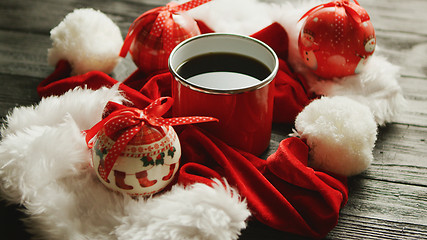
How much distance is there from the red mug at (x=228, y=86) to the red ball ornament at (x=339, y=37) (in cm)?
13

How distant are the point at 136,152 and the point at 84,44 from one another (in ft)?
1.19

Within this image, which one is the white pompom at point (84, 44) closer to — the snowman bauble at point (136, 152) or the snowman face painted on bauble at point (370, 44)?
the snowman bauble at point (136, 152)

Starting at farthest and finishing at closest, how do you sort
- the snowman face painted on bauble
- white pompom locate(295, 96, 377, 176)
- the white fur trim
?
the snowman face painted on bauble
white pompom locate(295, 96, 377, 176)
the white fur trim

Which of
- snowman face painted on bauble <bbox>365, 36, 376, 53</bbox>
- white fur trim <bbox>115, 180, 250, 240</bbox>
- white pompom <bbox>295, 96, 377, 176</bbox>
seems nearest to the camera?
white fur trim <bbox>115, 180, 250, 240</bbox>

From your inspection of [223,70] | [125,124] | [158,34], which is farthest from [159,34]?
[125,124]

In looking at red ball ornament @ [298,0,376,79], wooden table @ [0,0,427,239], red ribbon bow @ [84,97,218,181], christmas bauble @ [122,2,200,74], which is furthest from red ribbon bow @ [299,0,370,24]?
red ribbon bow @ [84,97,218,181]

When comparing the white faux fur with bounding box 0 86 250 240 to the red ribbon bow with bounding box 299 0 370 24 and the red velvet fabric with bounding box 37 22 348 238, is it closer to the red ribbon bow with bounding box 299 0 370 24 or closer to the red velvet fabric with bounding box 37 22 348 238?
the red velvet fabric with bounding box 37 22 348 238

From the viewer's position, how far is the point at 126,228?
0.58m

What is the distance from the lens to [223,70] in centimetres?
74

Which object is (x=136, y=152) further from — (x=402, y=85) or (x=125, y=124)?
(x=402, y=85)

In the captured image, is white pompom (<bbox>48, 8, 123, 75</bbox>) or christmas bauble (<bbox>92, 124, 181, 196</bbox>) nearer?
christmas bauble (<bbox>92, 124, 181, 196</bbox>)

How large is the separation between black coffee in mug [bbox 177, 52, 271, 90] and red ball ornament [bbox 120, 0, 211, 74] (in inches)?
3.6

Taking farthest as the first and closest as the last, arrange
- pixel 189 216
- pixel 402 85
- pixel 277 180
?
pixel 402 85
pixel 277 180
pixel 189 216

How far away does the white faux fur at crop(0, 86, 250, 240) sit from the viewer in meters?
0.56
